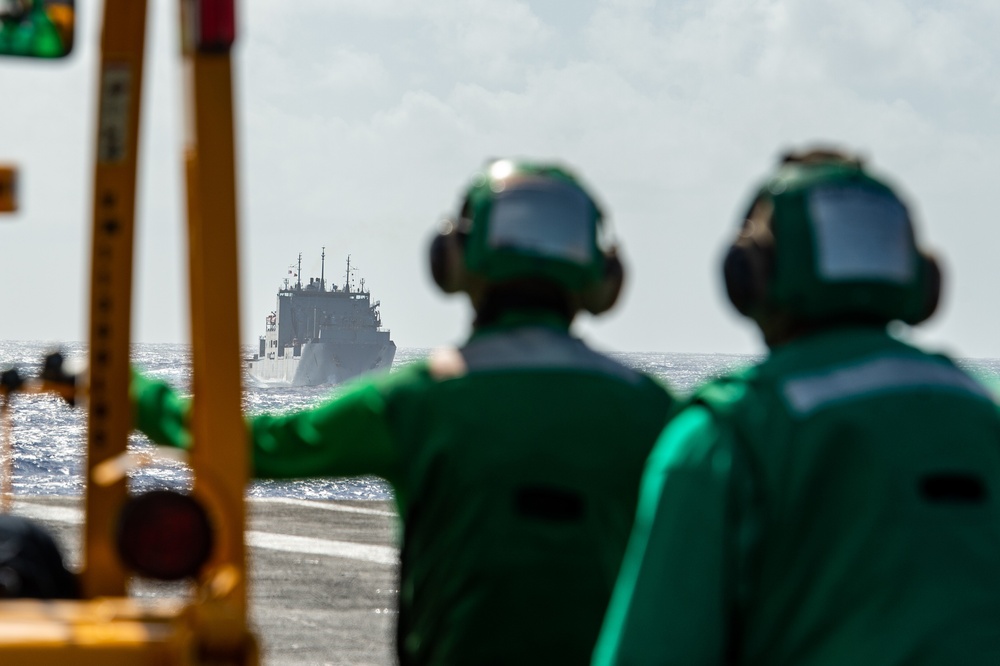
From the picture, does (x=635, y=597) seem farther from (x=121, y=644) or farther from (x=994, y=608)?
(x=121, y=644)

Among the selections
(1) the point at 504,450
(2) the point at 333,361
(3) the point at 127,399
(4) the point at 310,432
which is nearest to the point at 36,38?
(3) the point at 127,399

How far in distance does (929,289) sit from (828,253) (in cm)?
26

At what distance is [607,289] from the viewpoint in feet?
10.5

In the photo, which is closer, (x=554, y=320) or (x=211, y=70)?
(x=211, y=70)

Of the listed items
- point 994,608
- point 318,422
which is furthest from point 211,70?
point 994,608

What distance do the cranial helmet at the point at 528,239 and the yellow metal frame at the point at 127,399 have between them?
530 mm

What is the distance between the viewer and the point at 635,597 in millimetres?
1906

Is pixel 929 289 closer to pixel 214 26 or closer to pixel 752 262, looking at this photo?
pixel 752 262

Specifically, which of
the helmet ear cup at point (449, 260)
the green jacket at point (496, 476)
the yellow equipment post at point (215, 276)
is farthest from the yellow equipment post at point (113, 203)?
the helmet ear cup at point (449, 260)

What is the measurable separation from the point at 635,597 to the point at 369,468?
3.85 feet

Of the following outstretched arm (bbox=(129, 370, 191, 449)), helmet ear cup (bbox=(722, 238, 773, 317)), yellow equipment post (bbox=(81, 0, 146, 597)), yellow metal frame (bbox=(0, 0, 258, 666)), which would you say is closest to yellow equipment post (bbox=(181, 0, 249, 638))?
yellow metal frame (bbox=(0, 0, 258, 666))

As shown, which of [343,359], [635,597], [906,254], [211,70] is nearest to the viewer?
[635,597]

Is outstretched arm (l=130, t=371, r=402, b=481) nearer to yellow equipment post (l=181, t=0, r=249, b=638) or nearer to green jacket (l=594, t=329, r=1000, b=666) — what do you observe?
yellow equipment post (l=181, t=0, r=249, b=638)

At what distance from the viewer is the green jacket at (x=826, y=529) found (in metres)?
1.91
